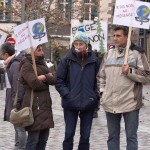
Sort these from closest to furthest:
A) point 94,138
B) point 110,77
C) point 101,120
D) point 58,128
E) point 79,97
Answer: point 110,77 < point 79,97 < point 94,138 < point 58,128 < point 101,120

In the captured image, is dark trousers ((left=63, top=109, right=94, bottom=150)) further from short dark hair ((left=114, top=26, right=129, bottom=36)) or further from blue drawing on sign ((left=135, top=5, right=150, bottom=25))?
blue drawing on sign ((left=135, top=5, right=150, bottom=25))

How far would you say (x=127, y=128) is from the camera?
26.1ft

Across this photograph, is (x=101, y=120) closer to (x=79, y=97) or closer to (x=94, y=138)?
(x=94, y=138)

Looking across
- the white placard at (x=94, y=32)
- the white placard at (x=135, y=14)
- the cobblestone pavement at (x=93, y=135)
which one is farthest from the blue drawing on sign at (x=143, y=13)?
the white placard at (x=94, y=32)

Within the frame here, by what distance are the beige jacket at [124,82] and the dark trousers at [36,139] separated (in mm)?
962

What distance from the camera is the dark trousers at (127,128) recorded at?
7.93 m

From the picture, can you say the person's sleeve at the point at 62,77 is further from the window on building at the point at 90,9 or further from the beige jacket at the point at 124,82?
the window on building at the point at 90,9

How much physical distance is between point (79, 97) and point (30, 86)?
721 millimetres

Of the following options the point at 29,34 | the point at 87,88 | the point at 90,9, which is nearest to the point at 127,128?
the point at 87,88

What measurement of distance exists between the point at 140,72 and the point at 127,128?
0.73 m

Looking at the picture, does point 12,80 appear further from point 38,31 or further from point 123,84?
point 123,84

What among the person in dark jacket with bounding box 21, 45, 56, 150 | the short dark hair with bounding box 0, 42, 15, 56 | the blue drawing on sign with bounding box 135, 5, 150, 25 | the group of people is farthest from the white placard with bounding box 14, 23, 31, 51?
the blue drawing on sign with bounding box 135, 5, 150, 25

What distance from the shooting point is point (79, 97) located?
27.7 ft

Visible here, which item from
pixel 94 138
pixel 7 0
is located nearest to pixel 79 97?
pixel 94 138
